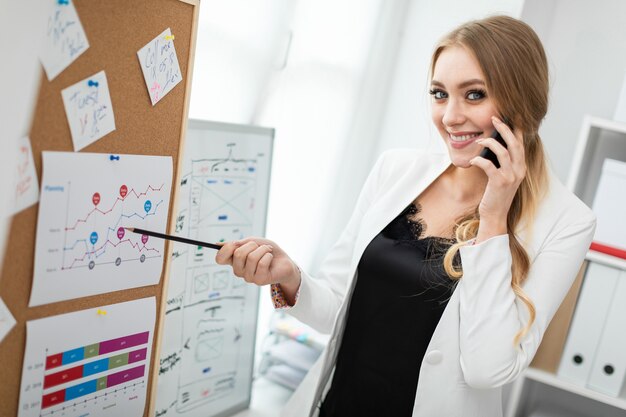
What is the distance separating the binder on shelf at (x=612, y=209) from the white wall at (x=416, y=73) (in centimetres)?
62

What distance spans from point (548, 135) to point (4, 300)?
210 centimetres

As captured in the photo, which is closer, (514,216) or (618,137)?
(514,216)

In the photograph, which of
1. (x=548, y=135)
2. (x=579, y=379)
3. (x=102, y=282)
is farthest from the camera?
(x=548, y=135)

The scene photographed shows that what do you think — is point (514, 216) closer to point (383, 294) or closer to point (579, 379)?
point (383, 294)

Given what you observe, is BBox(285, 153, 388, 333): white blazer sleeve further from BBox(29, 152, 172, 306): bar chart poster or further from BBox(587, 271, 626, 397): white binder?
BBox(587, 271, 626, 397): white binder

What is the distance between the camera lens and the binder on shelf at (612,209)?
185cm

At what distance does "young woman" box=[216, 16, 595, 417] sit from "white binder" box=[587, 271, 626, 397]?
28.7 inches

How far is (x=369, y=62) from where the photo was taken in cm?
231

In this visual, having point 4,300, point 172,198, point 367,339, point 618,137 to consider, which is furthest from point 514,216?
point 618,137

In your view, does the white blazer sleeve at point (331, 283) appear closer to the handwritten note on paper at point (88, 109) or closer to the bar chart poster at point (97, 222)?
the bar chart poster at point (97, 222)

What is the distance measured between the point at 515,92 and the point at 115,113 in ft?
2.61

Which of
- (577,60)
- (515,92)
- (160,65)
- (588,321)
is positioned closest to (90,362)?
(160,65)

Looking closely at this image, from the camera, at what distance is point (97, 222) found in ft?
3.12

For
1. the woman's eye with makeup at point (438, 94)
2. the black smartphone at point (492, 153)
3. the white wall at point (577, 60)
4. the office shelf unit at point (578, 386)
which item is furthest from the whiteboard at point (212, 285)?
the white wall at point (577, 60)
